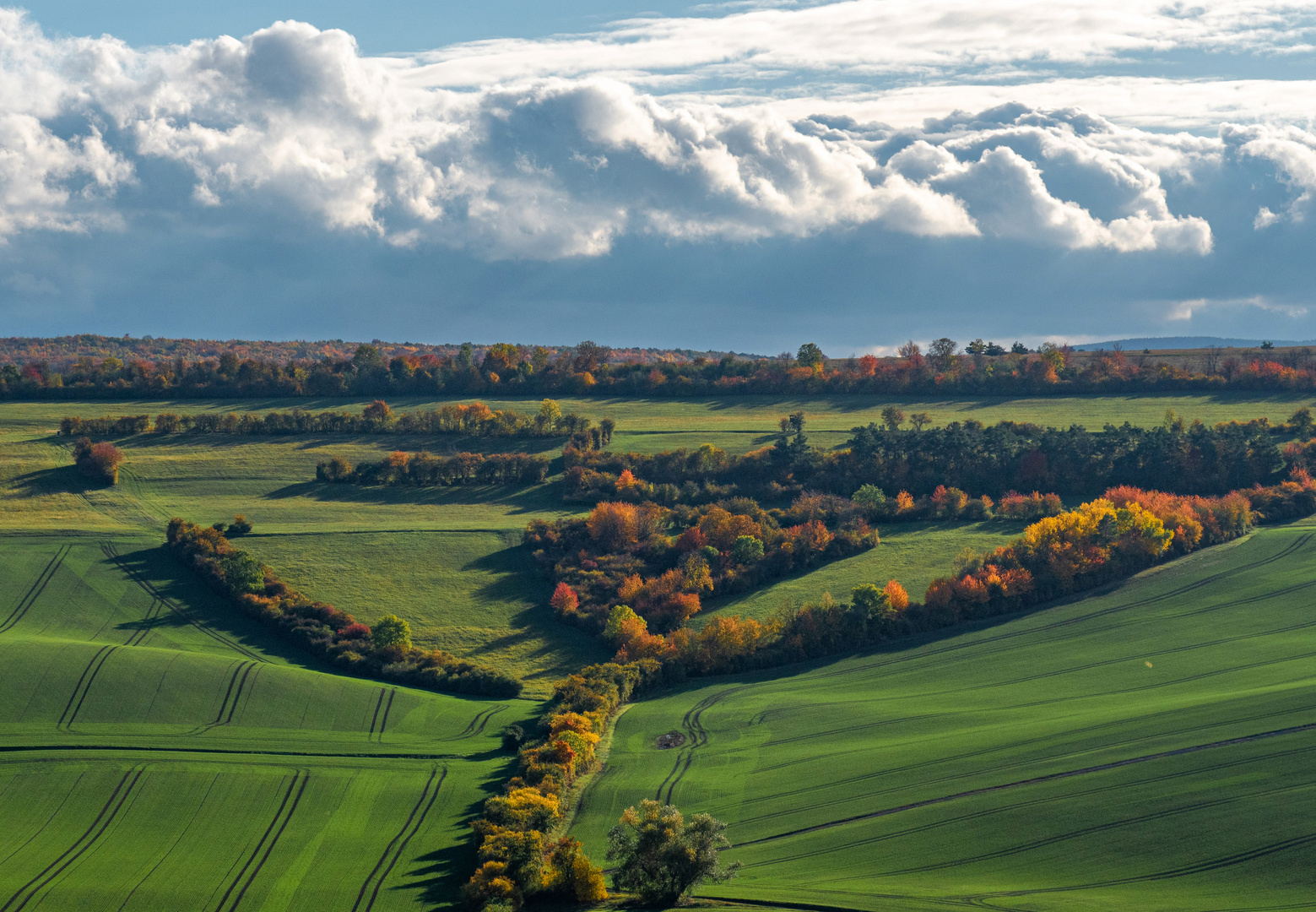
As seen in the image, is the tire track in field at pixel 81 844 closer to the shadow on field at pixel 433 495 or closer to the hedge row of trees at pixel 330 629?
the hedge row of trees at pixel 330 629

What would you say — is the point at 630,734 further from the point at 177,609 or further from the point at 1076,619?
the point at 177,609

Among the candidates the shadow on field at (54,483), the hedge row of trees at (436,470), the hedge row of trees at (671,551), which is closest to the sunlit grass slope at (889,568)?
the hedge row of trees at (671,551)

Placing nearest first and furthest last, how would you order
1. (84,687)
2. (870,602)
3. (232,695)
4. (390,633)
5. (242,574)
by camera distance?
(84,687), (232,695), (390,633), (870,602), (242,574)

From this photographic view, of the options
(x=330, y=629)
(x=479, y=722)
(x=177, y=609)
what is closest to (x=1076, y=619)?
(x=479, y=722)

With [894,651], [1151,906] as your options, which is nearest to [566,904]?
[1151,906]

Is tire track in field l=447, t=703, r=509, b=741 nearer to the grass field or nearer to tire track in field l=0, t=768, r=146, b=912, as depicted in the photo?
the grass field

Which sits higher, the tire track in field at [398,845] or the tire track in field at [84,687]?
the tire track in field at [84,687]
